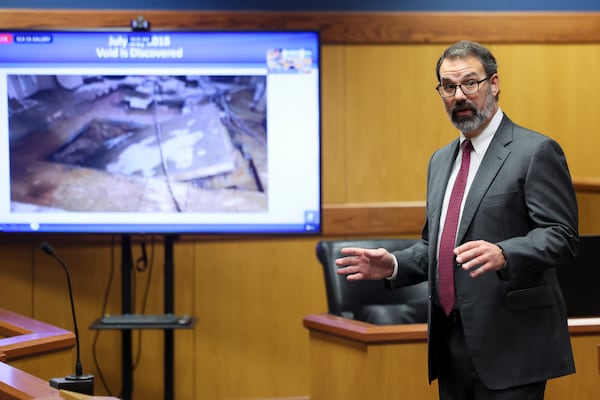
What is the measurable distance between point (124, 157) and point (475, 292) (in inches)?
94.0

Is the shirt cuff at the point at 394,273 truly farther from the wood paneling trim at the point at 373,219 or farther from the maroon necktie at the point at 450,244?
the wood paneling trim at the point at 373,219

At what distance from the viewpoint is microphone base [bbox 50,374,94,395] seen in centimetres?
227

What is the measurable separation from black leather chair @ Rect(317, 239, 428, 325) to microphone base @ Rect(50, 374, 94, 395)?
5.84 ft

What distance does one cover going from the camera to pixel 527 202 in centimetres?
234

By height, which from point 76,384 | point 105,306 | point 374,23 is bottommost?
point 105,306

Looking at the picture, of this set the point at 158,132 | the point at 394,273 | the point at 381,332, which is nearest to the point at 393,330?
the point at 381,332

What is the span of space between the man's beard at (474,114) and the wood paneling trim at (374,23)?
245cm

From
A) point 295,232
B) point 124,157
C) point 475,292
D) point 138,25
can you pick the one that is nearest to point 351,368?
point 295,232

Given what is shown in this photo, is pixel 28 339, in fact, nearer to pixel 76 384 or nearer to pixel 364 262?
pixel 76 384

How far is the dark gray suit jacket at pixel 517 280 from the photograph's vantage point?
7.70ft

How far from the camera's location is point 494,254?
218 cm

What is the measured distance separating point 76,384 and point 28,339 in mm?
1153

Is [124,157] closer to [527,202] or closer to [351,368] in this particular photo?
[351,368]

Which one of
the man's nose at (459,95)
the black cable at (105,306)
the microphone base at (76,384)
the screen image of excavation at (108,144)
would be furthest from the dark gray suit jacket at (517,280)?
the black cable at (105,306)
